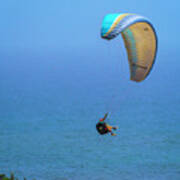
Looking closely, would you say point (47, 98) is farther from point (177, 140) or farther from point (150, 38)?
point (150, 38)

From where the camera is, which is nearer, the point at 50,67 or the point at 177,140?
the point at 177,140

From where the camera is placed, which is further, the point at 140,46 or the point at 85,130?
the point at 85,130

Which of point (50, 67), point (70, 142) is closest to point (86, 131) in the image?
point (70, 142)

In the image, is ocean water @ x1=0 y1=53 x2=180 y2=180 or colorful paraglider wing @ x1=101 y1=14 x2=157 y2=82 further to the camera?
ocean water @ x1=0 y1=53 x2=180 y2=180

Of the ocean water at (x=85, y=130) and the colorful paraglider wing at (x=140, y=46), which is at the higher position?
the ocean water at (x=85, y=130)

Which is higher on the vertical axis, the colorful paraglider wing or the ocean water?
the ocean water

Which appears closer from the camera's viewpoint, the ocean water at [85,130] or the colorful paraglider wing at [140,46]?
the colorful paraglider wing at [140,46]

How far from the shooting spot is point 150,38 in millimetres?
20531

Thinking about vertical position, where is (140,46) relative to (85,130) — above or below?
below

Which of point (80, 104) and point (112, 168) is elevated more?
point (80, 104)

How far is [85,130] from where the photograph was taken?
77.5m

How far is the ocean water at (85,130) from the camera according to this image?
58062 millimetres

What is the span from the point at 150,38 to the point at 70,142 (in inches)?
2117

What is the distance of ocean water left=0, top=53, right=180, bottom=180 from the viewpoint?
2286 inches
